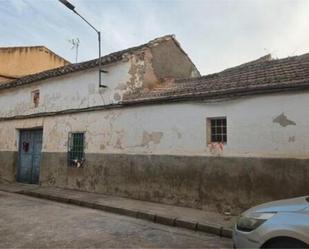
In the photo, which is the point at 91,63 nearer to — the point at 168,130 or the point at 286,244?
the point at 168,130

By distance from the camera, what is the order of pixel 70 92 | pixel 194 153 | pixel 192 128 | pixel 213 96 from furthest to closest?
1. pixel 70 92
2. pixel 192 128
3. pixel 194 153
4. pixel 213 96

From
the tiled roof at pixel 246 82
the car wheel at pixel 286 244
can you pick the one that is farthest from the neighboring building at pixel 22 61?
the car wheel at pixel 286 244

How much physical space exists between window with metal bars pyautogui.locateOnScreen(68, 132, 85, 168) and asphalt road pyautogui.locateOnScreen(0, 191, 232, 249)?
323 cm

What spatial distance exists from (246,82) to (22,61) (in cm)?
1632

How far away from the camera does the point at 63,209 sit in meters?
9.02

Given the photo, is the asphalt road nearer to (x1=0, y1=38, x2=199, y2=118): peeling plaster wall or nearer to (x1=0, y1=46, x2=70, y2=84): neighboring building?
(x1=0, y1=38, x2=199, y2=118): peeling plaster wall

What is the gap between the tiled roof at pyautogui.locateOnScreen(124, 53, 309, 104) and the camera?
24.1ft

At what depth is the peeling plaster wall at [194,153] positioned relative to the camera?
23.5ft

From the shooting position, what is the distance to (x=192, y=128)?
8836 millimetres

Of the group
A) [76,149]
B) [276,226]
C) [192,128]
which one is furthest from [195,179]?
[76,149]

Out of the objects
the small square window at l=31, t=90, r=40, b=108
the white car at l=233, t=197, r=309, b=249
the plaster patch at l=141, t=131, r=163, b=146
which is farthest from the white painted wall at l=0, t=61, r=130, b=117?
the white car at l=233, t=197, r=309, b=249

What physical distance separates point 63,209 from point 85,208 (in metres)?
0.58

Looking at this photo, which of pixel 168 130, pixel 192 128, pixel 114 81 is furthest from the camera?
pixel 114 81

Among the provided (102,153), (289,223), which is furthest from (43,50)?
(289,223)
